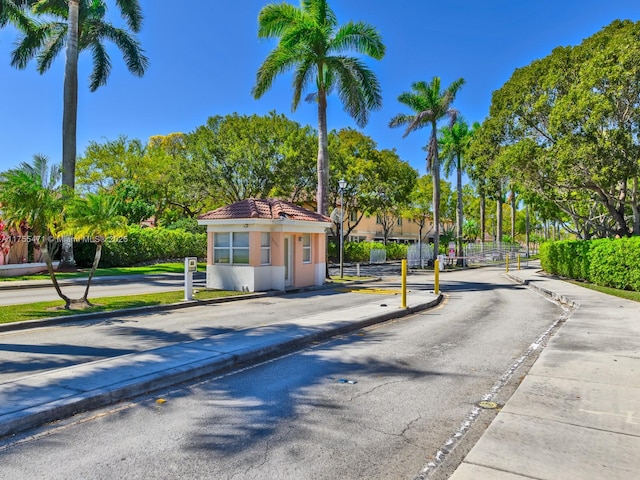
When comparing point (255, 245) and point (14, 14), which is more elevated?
point (14, 14)

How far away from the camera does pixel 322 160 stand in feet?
78.0

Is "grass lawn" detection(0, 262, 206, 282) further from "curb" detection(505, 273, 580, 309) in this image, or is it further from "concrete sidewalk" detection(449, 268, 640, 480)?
"concrete sidewalk" detection(449, 268, 640, 480)

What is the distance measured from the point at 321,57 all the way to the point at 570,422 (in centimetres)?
2150

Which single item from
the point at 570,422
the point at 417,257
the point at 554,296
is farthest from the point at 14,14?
the point at 570,422

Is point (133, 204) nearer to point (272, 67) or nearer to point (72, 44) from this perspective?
point (72, 44)

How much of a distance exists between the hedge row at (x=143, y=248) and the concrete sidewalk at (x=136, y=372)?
21439 mm

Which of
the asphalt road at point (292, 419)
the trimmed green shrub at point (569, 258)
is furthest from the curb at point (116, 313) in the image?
the trimmed green shrub at point (569, 258)

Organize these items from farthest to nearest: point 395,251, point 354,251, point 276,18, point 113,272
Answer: point 395,251
point 354,251
point 113,272
point 276,18

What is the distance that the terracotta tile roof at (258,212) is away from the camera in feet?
56.9

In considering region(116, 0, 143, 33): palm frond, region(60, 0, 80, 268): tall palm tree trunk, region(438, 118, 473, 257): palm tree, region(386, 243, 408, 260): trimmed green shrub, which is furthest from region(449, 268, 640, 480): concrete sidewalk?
region(386, 243, 408, 260): trimmed green shrub

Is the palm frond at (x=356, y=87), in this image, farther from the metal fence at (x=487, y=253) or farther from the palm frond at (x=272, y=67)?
the metal fence at (x=487, y=253)

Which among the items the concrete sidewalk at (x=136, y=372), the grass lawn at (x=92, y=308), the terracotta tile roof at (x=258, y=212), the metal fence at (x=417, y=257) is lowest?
the concrete sidewalk at (x=136, y=372)

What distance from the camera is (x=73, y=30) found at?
2506cm

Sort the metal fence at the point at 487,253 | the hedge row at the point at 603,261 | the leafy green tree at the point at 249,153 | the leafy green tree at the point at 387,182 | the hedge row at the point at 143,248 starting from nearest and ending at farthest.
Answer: the hedge row at the point at 603,261, the hedge row at the point at 143,248, the leafy green tree at the point at 249,153, the leafy green tree at the point at 387,182, the metal fence at the point at 487,253
